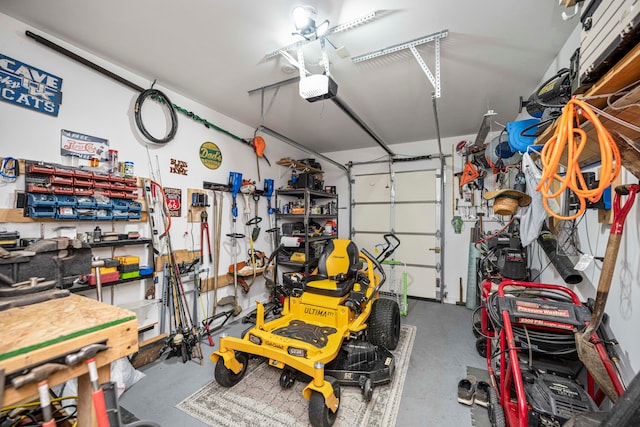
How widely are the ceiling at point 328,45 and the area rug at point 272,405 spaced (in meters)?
2.87

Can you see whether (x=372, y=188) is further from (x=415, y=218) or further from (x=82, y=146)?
(x=82, y=146)

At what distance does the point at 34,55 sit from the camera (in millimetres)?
1997

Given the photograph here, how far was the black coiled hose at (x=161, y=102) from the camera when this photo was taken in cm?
259

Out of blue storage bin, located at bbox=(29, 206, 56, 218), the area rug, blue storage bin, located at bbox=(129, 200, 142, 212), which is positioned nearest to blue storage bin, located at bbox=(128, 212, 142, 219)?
blue storage bin, located at bbox=(129, 200, 142, 212)

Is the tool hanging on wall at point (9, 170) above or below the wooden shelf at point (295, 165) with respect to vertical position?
below

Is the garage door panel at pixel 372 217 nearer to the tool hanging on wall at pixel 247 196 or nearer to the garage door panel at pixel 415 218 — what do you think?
the garage door panel at pixel 415 218

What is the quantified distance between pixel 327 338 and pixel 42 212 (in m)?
2.48

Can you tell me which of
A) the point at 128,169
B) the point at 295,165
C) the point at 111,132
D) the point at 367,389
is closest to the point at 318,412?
the point at 367,389

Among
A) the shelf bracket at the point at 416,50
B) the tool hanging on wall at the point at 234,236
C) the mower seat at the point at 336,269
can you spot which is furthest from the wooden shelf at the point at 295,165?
the shelf bracket at the point at 416,50

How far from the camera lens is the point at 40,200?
6.36 feet

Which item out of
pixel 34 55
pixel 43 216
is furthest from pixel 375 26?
pixel 43 216

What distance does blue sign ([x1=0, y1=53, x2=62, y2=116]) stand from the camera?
187cm

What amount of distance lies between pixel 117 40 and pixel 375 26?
2.14 meters

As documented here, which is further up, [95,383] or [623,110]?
[623,110]
